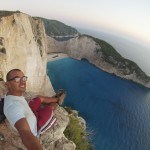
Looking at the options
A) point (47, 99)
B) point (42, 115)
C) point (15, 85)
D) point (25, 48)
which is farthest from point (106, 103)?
point (15, 85)

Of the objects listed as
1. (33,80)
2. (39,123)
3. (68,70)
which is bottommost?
(68,70)

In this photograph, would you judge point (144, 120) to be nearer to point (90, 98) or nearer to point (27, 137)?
point (90, 98)

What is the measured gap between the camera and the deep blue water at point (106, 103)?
52625mm

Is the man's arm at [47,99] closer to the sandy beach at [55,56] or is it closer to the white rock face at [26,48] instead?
the white rock face at [26,48]

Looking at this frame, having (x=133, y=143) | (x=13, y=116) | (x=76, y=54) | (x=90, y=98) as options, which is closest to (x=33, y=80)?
(x=133, y=143)

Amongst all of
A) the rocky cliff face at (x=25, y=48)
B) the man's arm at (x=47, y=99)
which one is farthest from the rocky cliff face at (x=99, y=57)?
the man's arm at (x=47, y=99)

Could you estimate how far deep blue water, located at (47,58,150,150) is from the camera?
52.6m

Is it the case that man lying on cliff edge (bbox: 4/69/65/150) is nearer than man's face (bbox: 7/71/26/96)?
Yes

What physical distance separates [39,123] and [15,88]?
1.25 metres

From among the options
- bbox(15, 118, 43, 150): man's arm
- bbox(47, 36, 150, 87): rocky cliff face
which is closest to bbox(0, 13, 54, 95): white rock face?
bbox(15, 118, 43, 150): man's arm

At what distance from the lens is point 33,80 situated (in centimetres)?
4522

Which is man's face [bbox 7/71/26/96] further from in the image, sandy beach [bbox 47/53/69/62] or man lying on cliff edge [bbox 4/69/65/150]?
sandy beach [bbox 47/53/69/62]

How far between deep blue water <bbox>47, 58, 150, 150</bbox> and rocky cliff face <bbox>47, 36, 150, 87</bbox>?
12.5 feet

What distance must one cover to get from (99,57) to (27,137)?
109357mm
